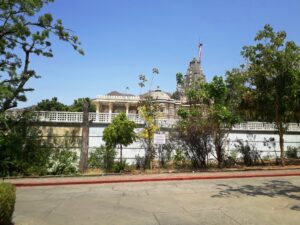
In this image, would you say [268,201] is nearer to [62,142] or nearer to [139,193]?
[139,193]

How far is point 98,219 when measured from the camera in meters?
7.70

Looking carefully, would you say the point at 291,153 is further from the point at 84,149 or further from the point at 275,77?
the point at 84,149

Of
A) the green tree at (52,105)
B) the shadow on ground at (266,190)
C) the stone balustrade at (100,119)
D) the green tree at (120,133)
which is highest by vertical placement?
the green tree at (52,105)

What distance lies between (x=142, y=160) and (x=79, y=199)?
9238mm

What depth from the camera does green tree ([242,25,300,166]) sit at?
19.0 m

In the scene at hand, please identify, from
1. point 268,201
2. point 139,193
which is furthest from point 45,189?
point 268,201

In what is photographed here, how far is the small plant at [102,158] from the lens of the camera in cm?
1870

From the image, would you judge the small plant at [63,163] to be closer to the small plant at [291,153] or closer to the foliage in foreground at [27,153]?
the foliage in foreground at [27,153]

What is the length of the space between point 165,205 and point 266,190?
4708 millimetres

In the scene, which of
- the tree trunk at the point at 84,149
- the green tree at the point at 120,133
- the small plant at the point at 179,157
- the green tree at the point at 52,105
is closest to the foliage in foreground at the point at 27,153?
the tree trunk at the point at 84,149

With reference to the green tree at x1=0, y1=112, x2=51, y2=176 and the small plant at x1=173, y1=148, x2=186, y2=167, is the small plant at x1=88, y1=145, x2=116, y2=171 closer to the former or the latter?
the green tree at x1=0, y1=112, x2=51, y2=176

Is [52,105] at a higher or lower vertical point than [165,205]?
higher

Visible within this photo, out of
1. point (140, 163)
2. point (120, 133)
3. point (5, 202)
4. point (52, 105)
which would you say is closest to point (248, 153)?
point (140, 163)

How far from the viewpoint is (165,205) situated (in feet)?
30.5
